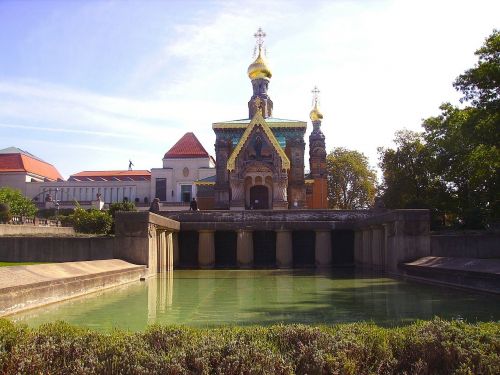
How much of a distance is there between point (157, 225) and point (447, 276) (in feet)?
47.4

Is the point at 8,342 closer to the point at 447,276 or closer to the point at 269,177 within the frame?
the point at 447,276

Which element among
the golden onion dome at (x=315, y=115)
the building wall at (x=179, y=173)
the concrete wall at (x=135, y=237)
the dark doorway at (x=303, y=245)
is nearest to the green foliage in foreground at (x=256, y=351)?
the concrete wall at (x=135, y=237)

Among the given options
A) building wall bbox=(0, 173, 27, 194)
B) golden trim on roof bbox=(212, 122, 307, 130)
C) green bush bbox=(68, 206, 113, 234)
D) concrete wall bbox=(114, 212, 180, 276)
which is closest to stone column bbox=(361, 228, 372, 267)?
concrete wall bbox=(114, 212, 180, 276)

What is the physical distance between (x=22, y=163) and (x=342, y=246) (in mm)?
68457

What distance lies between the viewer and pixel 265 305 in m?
15.8

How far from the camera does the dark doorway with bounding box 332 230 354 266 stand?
39.2 meters

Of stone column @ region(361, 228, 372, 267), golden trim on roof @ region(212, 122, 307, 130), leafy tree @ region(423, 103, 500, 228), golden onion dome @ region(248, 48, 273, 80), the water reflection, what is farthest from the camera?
golden onion dome @ region(248, 48, 273, 80)

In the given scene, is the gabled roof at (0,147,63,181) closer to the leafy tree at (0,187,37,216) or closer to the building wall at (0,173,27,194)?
the building wall at (0,173,27,194)

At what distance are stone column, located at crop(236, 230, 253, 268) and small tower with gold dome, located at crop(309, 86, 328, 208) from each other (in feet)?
91.4

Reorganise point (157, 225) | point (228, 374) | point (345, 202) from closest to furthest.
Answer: point (228, 374) < point (157, 225) < point (345, 202)

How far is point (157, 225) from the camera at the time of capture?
2802 cm

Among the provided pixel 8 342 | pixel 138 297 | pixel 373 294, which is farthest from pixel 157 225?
pixel 8 342

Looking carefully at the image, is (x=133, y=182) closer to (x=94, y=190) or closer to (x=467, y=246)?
(x=94, y=190)

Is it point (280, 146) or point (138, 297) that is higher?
point (280, 146)
